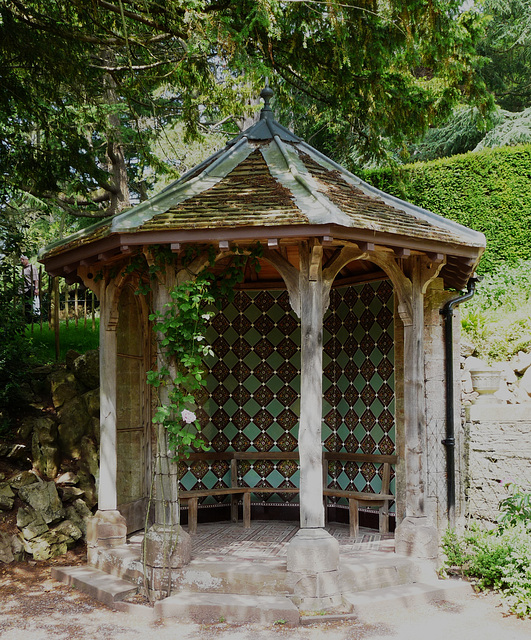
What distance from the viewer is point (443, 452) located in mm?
7156

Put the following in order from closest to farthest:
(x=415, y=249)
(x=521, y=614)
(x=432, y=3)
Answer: (x=521, y=614)
(x=415, y=249)
(x=432, y=3)

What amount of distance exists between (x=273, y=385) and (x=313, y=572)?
335cm

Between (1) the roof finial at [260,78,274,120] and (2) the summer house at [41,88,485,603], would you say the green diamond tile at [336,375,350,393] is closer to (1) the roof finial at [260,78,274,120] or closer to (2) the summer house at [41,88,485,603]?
(2) the summer house at [41,88,485,603]

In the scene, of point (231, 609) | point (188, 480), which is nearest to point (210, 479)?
point (188, 480)

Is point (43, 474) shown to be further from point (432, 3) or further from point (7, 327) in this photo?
point (432, 3)

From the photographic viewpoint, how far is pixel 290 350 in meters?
8.59

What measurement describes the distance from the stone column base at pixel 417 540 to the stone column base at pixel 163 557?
6.64ft

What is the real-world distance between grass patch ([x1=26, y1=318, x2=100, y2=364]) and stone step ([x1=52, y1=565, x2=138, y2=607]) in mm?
4519

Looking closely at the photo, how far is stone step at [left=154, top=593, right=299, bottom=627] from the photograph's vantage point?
5293 mm

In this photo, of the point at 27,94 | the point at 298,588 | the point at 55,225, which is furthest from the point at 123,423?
the point at 55,225

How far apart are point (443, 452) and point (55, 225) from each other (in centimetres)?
1687

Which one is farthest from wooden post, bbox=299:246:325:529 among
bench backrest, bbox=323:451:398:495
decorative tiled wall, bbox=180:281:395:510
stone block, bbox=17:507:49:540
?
stone block, bbox=17:507:49:540

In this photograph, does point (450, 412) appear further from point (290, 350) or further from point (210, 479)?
point (210, 479)

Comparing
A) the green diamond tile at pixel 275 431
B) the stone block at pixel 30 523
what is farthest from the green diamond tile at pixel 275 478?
the stone block at pixel 30 523
